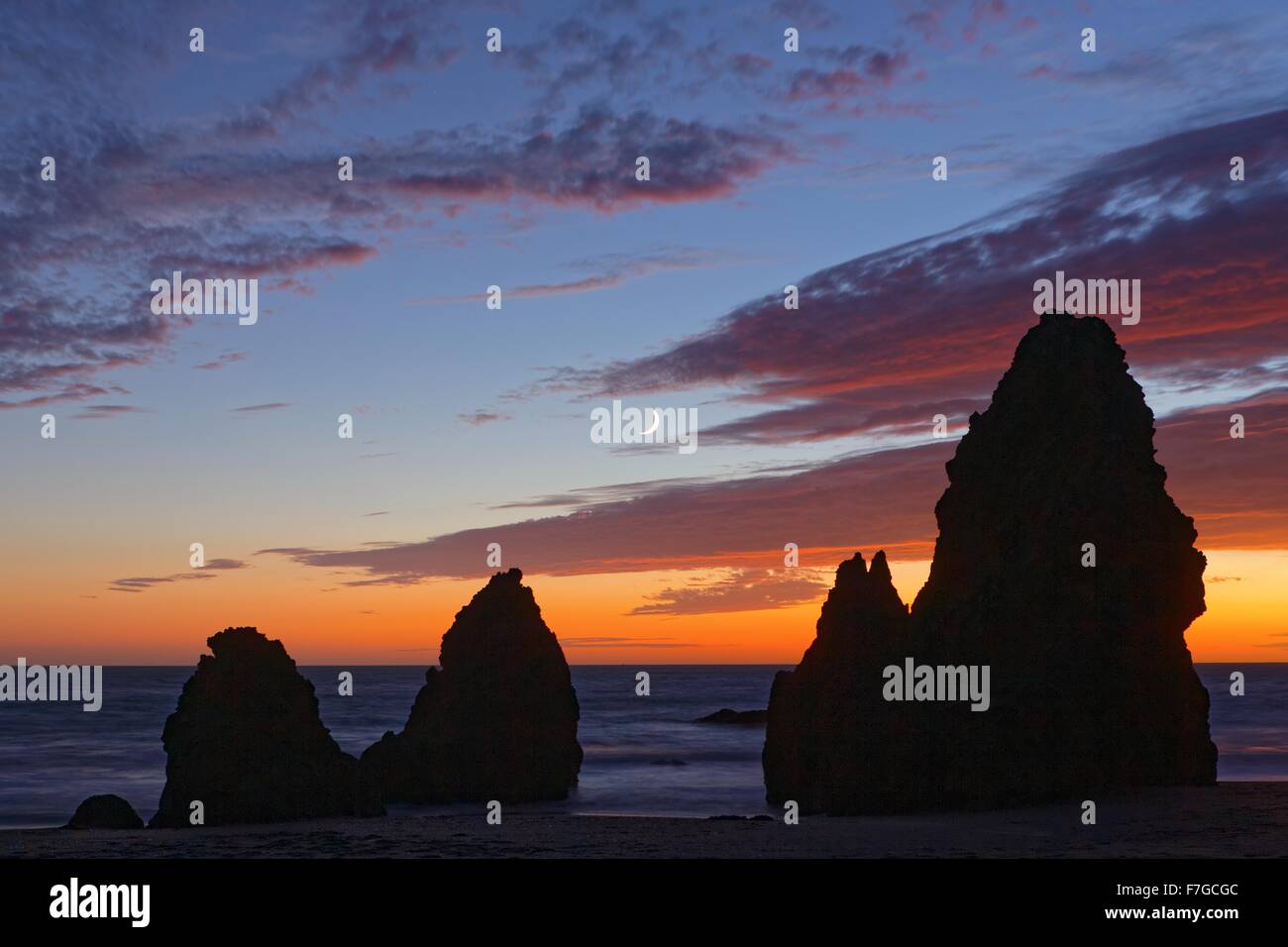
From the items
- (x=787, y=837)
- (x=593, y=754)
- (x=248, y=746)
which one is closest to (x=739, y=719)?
(x=593, y=754)

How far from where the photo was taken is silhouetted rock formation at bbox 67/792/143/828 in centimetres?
3892

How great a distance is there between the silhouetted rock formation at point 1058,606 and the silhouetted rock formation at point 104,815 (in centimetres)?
2512

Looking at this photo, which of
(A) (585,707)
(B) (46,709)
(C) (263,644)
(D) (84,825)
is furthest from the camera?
(A) (585,707)

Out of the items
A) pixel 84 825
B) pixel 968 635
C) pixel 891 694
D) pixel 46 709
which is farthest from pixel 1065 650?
pixel 46 709

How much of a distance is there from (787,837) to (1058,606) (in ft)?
33.3

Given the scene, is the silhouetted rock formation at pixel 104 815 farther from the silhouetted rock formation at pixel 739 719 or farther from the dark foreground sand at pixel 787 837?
the silhouetted rock formation at pixel 739 719

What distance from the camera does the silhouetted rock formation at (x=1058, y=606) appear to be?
2922 centimetres

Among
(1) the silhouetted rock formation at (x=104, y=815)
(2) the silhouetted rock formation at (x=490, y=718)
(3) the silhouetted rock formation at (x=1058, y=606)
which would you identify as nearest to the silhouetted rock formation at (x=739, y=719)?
(2) the silhouetted rock formation at (x=490, y=718)

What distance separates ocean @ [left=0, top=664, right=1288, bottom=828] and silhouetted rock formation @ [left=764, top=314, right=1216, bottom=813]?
18863 millimetres

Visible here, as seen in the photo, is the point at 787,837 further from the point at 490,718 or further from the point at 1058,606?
the point at 490,718
